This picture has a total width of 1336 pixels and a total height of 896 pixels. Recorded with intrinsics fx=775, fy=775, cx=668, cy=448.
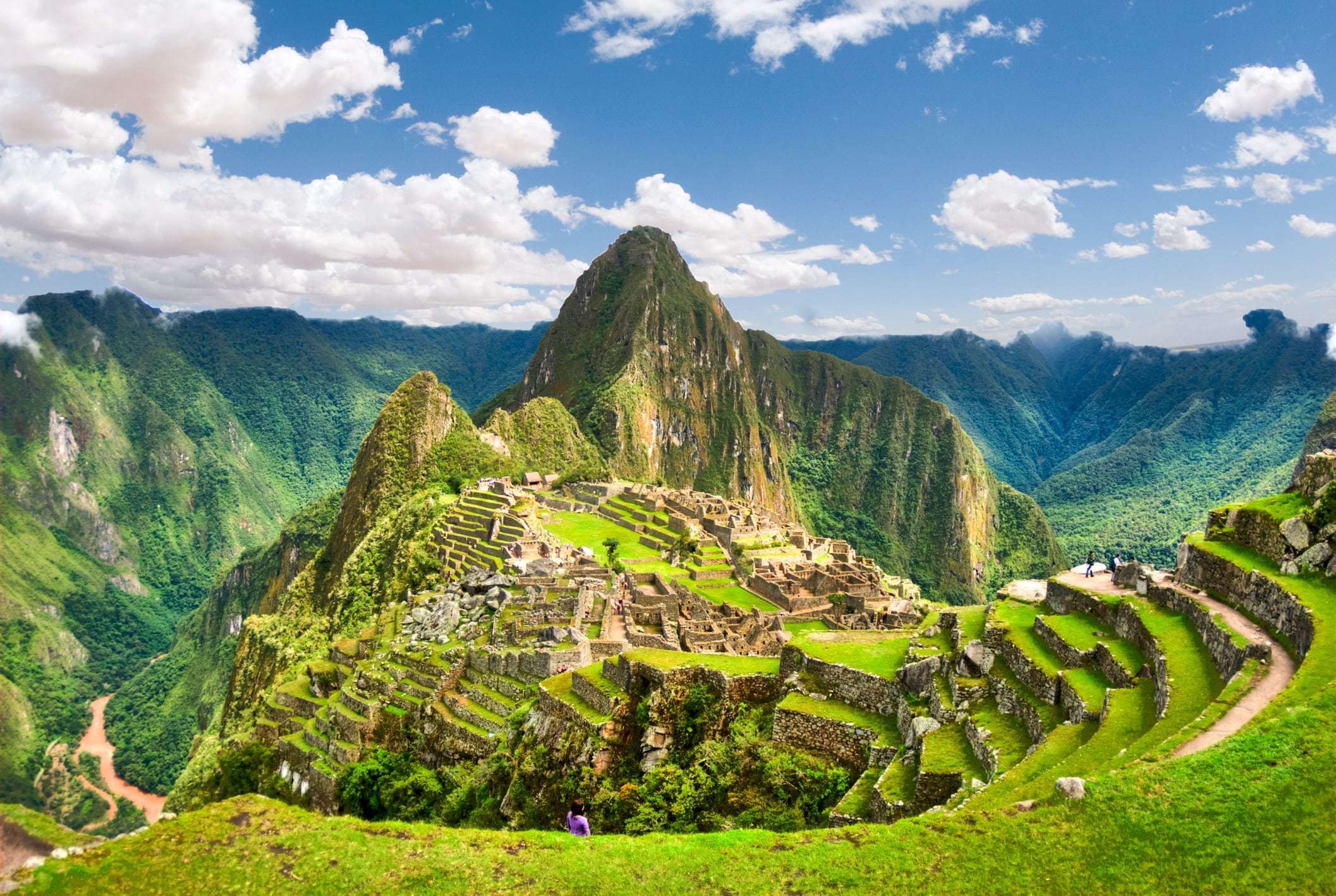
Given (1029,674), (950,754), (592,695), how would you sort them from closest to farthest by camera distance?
(950,754)
(1029,674)
(592,695)

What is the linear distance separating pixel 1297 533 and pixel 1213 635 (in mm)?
3242

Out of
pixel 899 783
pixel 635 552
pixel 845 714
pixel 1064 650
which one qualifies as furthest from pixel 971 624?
pixel 635 552

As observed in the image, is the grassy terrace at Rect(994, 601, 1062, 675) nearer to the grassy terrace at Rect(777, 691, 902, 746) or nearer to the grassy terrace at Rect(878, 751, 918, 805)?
the grassy terrace at Rect(777, 691, 902, 746)

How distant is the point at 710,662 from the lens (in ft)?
70.2

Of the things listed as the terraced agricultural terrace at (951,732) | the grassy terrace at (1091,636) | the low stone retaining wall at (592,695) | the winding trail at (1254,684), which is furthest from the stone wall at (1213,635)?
the low stone retaining wall at (592,695)

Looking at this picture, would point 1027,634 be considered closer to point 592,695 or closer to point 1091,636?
point 1091,636

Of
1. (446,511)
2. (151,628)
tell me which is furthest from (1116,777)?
(151,628)

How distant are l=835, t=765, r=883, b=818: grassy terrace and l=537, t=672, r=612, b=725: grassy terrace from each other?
24.8 ft

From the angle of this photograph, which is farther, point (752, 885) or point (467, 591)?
point (467, 591)

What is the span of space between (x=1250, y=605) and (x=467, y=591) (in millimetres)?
30565

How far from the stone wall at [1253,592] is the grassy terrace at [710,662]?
33.2 feet

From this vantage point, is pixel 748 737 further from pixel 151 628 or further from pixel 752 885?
pixel 151 628

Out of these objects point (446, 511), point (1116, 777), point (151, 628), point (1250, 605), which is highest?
point (1250, 605)

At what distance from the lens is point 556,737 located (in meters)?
21.2
